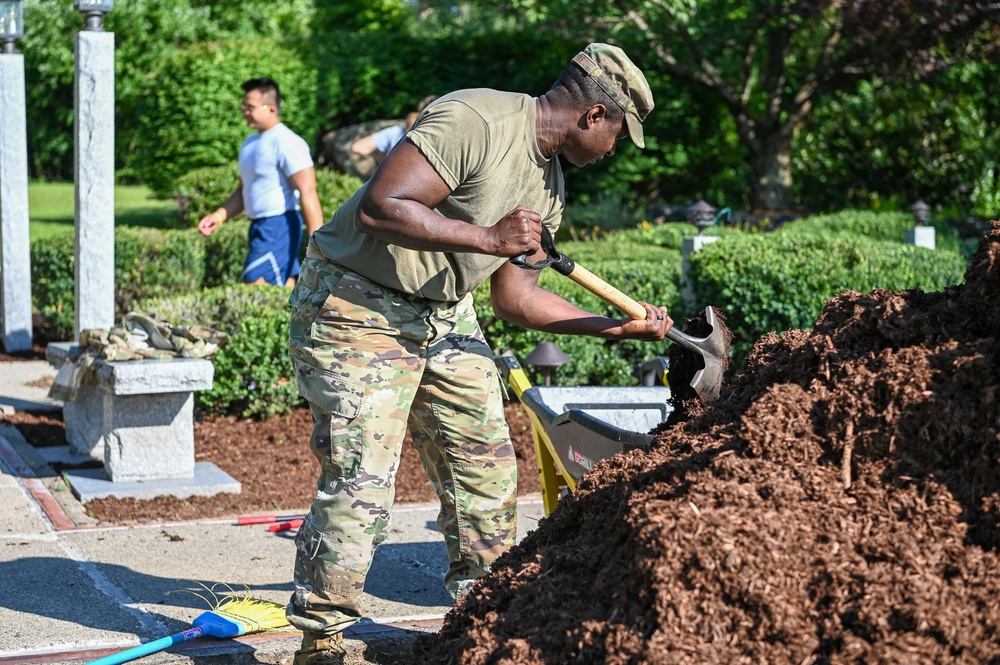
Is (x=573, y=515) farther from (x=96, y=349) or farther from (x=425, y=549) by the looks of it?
(x=96, y=349)

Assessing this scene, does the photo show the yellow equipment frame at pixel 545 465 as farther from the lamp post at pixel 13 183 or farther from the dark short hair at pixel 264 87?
the lamp post at pixel 13 183

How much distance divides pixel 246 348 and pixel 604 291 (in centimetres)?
371

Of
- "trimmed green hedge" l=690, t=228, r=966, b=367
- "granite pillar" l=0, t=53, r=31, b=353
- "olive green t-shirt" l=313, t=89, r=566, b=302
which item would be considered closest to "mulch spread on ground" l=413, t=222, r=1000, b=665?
"olive green t-shirt" l=313, t=89, r=566, b=302

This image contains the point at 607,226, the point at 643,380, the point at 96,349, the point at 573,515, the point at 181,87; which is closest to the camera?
the point at 573,515

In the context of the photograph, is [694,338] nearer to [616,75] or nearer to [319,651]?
[616,75]

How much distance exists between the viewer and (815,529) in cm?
215

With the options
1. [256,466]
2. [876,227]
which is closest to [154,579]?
[256,466]

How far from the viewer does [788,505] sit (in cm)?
219

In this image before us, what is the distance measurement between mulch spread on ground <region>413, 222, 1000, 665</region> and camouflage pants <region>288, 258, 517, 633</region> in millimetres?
589

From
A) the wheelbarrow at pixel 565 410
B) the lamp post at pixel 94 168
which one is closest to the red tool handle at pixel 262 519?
the wheelbarrow at pixel 565 410

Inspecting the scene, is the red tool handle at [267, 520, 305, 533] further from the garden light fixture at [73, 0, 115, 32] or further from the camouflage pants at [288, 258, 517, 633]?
the garden light fixture at [73, 0, 115, 32]

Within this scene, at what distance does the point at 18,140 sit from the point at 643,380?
666 cm

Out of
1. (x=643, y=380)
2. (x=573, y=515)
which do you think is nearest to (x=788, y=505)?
(x=573, y=515)

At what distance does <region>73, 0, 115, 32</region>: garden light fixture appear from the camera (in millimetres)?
6258
